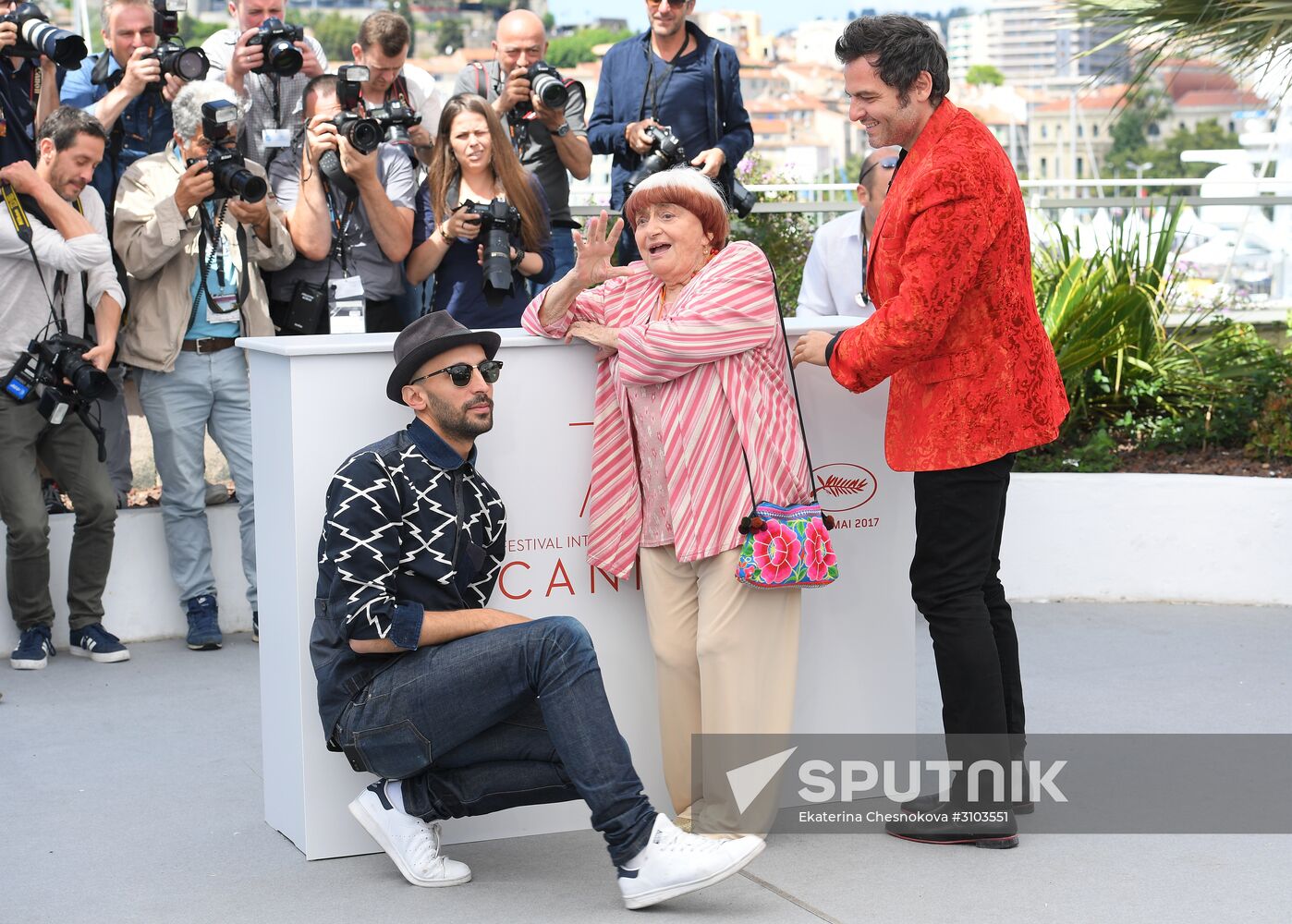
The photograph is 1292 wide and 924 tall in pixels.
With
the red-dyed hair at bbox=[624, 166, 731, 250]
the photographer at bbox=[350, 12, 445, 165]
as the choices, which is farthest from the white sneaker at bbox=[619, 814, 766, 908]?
the photographer at bbox=[350, 12, 445, 165]

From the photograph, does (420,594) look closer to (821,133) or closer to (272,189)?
(272,189)

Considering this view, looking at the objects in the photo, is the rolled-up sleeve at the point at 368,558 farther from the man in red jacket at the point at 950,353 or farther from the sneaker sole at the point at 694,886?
the man in red jacket at the point at 950,353

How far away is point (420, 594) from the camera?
371 cm

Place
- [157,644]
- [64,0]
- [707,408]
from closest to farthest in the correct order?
[707,408]
[157,644]
[64,0]

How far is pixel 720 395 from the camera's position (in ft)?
13.0

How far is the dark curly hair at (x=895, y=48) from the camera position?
3.87 metres

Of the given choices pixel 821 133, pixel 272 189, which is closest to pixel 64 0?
pixel 821 133

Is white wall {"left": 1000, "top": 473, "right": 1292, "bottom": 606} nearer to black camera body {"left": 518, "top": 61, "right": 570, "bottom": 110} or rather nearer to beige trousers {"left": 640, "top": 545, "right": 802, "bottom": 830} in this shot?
black camera body {"left": 518, "top": 61, "right": 570, "bottom": 110}

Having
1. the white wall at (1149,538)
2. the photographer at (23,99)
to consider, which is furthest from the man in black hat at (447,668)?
the white wall at (1149,538)

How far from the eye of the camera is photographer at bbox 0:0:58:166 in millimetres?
6160

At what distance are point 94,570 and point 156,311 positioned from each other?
99 centimetres

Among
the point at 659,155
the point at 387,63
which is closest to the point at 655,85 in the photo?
the point at 659,155

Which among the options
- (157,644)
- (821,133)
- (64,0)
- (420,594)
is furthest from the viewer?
(821,133)

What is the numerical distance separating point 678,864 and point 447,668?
2.20 ft
